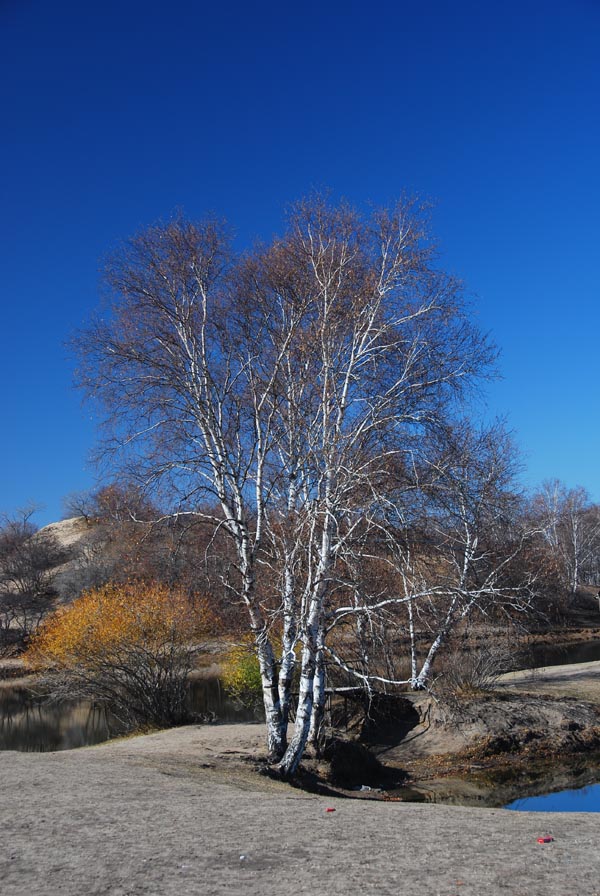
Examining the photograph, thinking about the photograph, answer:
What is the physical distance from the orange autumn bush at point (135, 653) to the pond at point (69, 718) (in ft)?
4.47

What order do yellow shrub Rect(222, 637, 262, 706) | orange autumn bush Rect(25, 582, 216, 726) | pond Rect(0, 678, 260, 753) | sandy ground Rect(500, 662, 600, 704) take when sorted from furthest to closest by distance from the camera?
pond Rect(0, 678, 260, 753)
sandy ground Rect(500, 662, 600, 704)
yellow shrub Rect(222, 637, 262, 706)
orange autumn bush Rect(25, 582, 216, 726)

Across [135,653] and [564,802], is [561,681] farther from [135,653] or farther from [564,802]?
[135,653]

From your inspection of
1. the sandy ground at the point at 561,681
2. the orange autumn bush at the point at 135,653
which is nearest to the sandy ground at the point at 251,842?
the orange autumn bush at the point at 135,653

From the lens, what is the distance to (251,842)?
7.27 m

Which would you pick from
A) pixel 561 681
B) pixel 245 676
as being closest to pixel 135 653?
pixel 245 676

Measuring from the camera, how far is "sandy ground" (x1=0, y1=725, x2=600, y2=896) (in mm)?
6000

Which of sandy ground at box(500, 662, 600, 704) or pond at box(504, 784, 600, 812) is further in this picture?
sandy ground at box(500, 662, 600, 704)

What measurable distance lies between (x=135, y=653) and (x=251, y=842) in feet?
50.6

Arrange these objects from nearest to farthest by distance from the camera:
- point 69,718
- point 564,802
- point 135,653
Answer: point 564,802, point 135,653, point 69,718

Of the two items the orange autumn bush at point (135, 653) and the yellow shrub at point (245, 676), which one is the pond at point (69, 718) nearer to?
the yellow shrub at point (245, 676)

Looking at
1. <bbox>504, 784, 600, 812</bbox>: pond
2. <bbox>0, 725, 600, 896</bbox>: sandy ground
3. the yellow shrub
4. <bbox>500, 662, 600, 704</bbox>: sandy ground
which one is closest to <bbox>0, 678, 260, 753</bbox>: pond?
the yellow shrub

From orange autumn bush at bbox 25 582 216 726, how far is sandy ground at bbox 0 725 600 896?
10.7 meters

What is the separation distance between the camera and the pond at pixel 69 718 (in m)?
23.8

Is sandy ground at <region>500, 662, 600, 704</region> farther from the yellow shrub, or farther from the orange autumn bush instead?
the orange autumn bush
